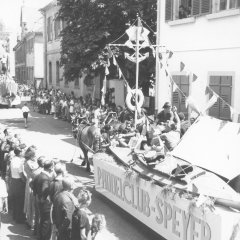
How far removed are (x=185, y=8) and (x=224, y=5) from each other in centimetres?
213


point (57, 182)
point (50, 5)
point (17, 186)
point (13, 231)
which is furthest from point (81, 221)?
point (50, 5)

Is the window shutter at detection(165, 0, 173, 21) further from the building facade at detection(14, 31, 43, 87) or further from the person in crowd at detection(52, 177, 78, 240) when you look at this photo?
the building facade at detection(14, 31, 43, 87)

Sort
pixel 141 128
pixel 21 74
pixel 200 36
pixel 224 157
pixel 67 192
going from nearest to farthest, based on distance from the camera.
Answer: pixel 67 192, pixel 224 157, pixel 141 128, pixel 200 36, pixel 21 74

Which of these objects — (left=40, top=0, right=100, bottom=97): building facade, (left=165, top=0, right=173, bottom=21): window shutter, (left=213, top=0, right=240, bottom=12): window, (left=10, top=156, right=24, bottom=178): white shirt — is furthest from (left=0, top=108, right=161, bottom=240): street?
(left=40, top=0, right=100, bottom=97): building facade

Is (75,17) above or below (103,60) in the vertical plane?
above

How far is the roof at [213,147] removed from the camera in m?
6.75

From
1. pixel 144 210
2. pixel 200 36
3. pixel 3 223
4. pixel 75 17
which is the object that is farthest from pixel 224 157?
pixel 75 17

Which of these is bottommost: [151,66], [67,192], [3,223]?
[3,223]

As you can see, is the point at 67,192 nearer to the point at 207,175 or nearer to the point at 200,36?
the point at 207,175

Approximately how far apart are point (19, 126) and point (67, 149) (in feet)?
23.7

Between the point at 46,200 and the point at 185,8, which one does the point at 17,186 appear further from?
the point at 185,8

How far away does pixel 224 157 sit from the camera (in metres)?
6.88

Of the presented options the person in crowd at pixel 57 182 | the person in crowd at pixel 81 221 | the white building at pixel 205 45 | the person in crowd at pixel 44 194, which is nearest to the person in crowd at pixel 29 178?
the person in crowd at pixel 44 194

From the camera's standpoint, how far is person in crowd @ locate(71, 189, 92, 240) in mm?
5477
